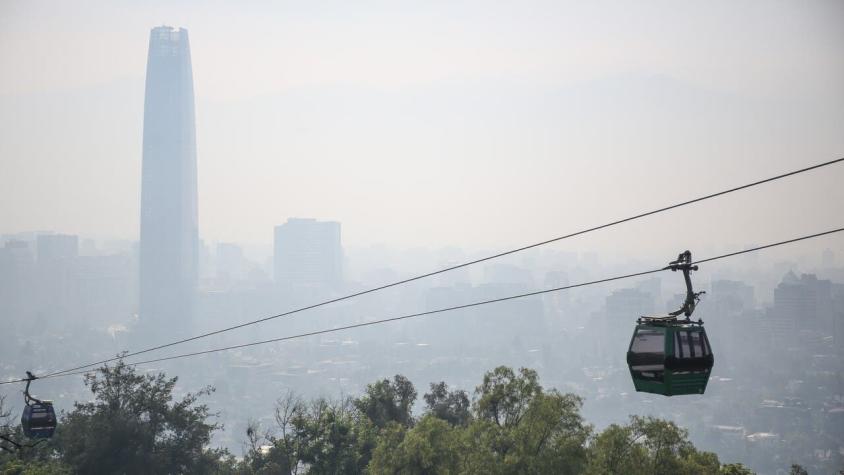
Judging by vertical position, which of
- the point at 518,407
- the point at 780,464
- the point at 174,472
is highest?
the point at 518,407

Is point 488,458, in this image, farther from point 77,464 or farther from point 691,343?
point 77,464

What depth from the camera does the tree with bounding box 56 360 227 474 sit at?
42.2 metres

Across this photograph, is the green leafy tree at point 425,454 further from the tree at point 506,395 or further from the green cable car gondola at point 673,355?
the green cable car gondola at point 673,355

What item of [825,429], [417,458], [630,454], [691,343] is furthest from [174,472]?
[825,429]

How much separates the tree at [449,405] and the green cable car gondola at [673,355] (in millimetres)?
38925

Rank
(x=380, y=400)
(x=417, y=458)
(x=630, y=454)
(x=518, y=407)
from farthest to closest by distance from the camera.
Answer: (x=380, y=400) < (x=518, y=407) < (x=417, y=458) < (x=630, y=454)

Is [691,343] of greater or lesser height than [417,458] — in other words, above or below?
above

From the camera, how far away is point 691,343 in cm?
1488

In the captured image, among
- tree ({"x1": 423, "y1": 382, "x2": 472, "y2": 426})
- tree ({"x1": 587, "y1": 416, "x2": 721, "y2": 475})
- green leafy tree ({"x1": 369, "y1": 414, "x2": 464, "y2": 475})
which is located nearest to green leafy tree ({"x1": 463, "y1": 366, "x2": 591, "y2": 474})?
green leafy tree ({"x1": 369, "y1": 414, "x2": 464, "y2": 475})

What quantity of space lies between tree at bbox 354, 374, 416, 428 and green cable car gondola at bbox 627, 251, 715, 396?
35.2 metres

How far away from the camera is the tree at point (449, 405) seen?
2132 inches

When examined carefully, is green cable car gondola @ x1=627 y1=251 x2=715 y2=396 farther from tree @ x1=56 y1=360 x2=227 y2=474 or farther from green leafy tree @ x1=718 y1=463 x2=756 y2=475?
tree @ x1=56 y1=360 x2=227 y2=474

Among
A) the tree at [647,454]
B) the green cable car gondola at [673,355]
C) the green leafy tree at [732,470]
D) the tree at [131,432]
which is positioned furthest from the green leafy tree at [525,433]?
the tree at [131,432]

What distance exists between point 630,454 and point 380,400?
23205 millimetres
